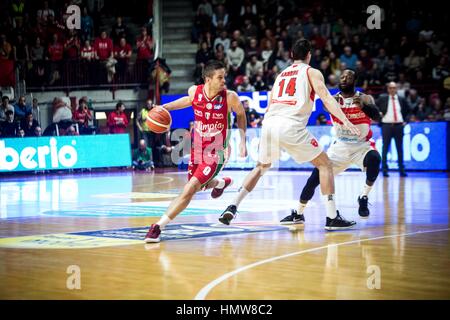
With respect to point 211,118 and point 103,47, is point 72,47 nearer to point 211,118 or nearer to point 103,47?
point 103,47

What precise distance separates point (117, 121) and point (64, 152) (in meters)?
2.20

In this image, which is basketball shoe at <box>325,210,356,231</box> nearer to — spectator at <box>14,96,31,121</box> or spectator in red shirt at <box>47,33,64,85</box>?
spectator at <box>14,96,31,121</box>

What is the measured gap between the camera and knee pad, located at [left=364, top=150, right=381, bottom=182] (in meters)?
10.5

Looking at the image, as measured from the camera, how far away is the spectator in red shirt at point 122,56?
26000mm

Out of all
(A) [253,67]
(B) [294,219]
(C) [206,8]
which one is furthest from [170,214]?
(C) [206,8]

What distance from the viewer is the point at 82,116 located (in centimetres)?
2409

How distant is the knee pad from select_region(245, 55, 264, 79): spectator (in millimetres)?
14483

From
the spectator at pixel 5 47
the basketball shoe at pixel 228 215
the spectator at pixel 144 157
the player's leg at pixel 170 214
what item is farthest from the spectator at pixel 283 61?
the player's leg at pixel 170 214

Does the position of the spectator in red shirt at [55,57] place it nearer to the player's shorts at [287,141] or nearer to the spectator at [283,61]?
the spectator at [283,61]

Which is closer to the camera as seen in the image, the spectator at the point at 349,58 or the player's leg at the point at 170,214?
the player's leg at the point at 170,214

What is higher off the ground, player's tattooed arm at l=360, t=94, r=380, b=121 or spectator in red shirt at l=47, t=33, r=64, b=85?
spectator in red shirt at l=47, t=33, r=64, b=85

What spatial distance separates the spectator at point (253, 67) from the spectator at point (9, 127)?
7264 millimetres

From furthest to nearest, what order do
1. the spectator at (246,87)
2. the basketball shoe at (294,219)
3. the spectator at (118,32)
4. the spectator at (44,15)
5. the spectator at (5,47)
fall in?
the spectator at (118,32), the spectator at (44,15), the spectator at (5,47), the spectator at (246,87), the basketball shoe at (294,219)

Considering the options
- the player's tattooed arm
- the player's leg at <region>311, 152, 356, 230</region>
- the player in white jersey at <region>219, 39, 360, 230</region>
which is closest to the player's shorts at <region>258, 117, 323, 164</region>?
the player in white jersey at <region>219, 39, 360, 230</region>
